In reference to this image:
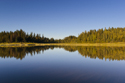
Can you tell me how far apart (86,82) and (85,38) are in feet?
642

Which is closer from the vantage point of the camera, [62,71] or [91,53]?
[62,71]

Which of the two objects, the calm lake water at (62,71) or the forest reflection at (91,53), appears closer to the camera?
the calm lake water at (62,71)

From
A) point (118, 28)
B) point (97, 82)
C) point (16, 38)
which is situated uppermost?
point (118, 28)

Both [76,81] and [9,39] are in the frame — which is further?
[9,39]

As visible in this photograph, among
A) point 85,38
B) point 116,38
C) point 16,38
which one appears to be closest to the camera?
point 16,38

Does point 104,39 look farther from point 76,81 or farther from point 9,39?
point 76,81

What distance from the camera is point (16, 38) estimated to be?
146 meters

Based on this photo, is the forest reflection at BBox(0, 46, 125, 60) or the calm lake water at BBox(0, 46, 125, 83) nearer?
the calm lake water at BBox(0, 46, 125, 83)

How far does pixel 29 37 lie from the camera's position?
6855 inches

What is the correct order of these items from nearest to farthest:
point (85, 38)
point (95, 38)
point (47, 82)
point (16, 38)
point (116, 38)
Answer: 1. point (47, 82)
2. point (16, 38)
3. point (116, 38)
4. point (95, 38)
5. point (85, 38)

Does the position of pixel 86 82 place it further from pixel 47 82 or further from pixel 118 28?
pixel 118 28

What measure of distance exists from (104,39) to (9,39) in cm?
15813

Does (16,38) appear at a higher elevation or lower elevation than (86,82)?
higher

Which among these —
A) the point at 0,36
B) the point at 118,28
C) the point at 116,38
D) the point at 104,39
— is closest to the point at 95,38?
the point at 104,39
